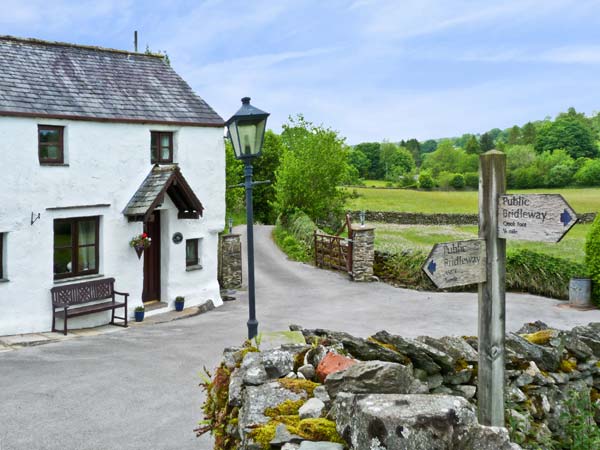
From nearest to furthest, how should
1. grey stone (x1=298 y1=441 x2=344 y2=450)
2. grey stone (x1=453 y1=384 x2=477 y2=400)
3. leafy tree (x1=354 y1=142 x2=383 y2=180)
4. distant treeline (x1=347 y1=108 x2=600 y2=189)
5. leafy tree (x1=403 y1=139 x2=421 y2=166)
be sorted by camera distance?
grey stone (x1=298 y1=441 x2=344 y2=450), grey stone (x1=453 y1=384 x2=477 y2=400), distant treeline (x1=347 y1=108 x2=600 y2=189), leafy tree (x1=354 y1=142 x2=383 y2=180), leafy tree (x1=403 y1=139 x2=421 y2=166)

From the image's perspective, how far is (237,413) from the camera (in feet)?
17.9

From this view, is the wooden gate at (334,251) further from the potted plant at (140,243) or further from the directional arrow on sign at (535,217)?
the directional arrow on sign at (535,217)

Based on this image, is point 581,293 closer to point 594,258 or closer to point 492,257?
point 594,258

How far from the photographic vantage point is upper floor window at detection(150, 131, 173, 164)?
700 inches

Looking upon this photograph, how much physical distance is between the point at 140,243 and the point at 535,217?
511 inches

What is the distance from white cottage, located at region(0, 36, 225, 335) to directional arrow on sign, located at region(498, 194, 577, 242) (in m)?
12.2

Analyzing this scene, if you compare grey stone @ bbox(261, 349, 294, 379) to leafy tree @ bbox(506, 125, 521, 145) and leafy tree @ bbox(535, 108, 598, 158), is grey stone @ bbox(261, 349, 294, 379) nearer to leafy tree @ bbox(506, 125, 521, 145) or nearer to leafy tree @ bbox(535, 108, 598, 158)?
leafy tree @ bbox(535, 108, 598, 158)

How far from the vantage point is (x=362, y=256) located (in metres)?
22.6

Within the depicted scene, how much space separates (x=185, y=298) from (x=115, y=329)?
299 centimetres

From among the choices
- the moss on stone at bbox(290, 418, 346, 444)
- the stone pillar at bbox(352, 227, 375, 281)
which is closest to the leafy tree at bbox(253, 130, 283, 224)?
the stone pillar at bbox(352, 227, 375, 281)

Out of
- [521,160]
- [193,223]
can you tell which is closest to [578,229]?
[193,223]

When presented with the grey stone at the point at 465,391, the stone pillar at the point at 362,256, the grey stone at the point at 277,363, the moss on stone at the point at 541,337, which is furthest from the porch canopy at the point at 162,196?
the grey stone at the point at 465,391

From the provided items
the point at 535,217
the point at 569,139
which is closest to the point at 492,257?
the point at 535,217

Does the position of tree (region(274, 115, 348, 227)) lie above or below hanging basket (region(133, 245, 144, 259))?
above
